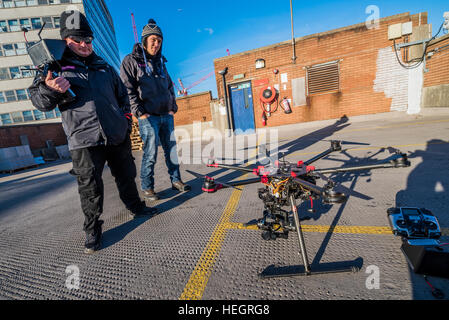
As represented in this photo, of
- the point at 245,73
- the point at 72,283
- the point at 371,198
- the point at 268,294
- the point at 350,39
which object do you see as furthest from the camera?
the point at 245,73

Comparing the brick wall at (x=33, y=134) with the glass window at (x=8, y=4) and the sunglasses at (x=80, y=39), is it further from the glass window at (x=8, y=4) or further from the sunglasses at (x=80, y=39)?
the glass window at (x=8, y=4)

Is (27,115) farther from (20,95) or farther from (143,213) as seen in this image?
(143,213)

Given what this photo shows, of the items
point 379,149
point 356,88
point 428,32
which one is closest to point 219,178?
point 379,149

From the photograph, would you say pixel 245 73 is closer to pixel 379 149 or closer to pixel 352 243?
pixel 379 149

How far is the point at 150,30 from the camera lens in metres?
2.46

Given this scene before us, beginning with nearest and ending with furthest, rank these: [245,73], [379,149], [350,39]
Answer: [379,149] < [350,39] < [245,73]

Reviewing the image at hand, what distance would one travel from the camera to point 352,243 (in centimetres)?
148

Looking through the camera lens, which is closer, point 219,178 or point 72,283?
point 72,283

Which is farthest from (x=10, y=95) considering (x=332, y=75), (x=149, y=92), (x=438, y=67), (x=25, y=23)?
(x=438, y=67)

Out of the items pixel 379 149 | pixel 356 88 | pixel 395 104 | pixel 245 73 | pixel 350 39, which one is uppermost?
pixel 350 39

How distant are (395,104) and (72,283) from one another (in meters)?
11.6

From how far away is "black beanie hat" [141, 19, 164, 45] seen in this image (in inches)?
97.0

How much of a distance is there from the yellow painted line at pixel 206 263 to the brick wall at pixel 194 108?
936 centimetres

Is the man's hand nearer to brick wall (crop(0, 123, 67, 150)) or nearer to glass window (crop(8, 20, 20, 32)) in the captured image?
brick wall (crop(0, 123, 67, 150))
